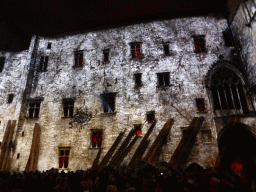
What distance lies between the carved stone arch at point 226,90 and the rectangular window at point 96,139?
9.87 m

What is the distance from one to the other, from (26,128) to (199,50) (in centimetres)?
1772

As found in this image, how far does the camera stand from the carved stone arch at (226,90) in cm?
1283

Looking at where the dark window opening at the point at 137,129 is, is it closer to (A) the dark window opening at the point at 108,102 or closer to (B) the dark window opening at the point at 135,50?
(A) the dark window opening at the point at 108,102

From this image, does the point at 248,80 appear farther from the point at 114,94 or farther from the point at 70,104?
the point at 70,104

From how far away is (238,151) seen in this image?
14328mm

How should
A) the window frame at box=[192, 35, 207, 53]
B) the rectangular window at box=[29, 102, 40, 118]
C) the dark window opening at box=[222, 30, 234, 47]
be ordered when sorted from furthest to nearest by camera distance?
the rectangular window at box=[29, 102, 40, 118] < the window frame at box=[192, 35, 207, 53] < the dark window opening at box=[222, 30, 234, 47]

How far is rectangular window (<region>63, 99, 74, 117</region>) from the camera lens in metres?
15.0

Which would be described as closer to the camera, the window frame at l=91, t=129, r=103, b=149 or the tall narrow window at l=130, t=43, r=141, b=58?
the window frame at l=91, t=129, r=103, b=149

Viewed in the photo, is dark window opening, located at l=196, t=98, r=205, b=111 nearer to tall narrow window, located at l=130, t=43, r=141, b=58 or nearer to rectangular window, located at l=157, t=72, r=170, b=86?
rectangular window, located at l=157, t=72, r=170, b=86

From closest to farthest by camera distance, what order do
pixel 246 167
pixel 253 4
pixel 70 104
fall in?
1. pixel 253 4
2. pixel 246 167
3. pixel 70 104

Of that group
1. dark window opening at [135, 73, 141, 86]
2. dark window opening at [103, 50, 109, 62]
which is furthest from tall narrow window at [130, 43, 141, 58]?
dark window opening at [103, 50, 109, 62]

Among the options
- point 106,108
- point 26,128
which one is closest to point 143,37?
point 106,108

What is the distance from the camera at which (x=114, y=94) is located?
14.6 m

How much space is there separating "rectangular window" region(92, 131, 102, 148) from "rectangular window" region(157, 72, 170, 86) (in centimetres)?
703
